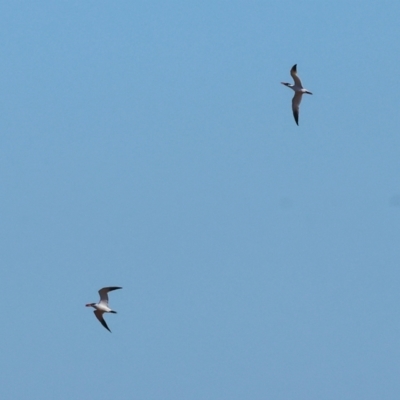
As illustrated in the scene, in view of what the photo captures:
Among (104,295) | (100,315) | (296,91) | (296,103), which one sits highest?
(296,91)

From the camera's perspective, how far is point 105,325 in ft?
196

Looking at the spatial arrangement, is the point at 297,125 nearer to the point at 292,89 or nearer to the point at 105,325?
the point at 292,89

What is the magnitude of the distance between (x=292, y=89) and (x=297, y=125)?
3.31 m

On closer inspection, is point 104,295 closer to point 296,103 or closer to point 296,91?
point 296,103

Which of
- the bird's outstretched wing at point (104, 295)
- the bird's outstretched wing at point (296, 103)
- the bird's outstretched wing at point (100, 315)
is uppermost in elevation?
the bird's outstretched wing at point (296, 103)

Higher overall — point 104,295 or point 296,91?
point 296,91

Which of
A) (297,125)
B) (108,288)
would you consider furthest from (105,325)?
(297,125)

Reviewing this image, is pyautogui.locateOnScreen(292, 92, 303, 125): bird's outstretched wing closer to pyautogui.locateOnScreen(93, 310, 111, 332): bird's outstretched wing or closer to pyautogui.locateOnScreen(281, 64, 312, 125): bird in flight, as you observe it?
pyautogui.locateOnScreen(281, 64, 312, 125): bird in flight

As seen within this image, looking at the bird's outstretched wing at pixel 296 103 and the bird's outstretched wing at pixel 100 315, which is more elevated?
the bird's outstretched wing at pixel 296 103

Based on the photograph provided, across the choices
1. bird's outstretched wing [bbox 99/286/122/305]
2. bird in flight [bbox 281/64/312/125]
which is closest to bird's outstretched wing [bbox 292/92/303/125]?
bird in flight [bbox 281/64/312/125]

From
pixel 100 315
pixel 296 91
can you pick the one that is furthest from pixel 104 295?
pixel 296 91

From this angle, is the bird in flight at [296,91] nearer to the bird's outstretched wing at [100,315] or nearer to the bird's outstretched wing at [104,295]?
the bird's outstretched wing at [104,295]

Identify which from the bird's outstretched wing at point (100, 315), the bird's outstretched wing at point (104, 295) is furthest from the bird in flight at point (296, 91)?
the bird's outstretched wing at point (100, 315)

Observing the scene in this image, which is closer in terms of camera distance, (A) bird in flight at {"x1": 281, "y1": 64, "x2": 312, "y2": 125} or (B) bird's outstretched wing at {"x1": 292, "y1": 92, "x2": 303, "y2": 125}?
(A) bird in flight at {"x1": 281, "y1": 64, "x2": 312, "y2": 125}
